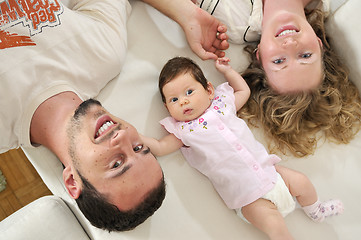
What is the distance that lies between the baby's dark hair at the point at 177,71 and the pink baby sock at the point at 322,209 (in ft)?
1.91

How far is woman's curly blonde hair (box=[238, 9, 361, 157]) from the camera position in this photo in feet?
4.32

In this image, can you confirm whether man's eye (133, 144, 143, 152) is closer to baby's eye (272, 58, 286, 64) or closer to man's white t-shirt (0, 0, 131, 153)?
man's white t-shirt (0, 0, 131, 153)

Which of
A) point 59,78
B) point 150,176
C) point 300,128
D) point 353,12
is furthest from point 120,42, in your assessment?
point 353,12

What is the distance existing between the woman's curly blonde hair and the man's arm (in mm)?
194

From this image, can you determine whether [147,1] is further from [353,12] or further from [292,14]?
[353,12]

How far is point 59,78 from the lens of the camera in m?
1.04

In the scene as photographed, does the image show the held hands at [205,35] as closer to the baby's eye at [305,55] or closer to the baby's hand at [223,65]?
the baby's hand at [223,65]

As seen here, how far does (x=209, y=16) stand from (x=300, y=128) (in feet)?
1.92

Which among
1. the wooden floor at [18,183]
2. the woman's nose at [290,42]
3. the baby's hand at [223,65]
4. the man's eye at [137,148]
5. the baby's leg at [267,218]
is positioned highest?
the woman's nose at [290,42]

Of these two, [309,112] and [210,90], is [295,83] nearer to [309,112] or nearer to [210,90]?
[309,112]

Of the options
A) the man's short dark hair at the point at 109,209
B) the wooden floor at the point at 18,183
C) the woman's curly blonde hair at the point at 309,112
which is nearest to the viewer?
the man's short dark hair at the point at 109,209

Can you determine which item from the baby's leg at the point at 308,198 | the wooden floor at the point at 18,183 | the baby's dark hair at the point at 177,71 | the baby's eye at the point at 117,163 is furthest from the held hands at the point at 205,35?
the wooden floor at the point at 18,183

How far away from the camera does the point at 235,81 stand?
1.34 metres

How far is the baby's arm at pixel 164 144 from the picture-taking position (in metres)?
1.16
